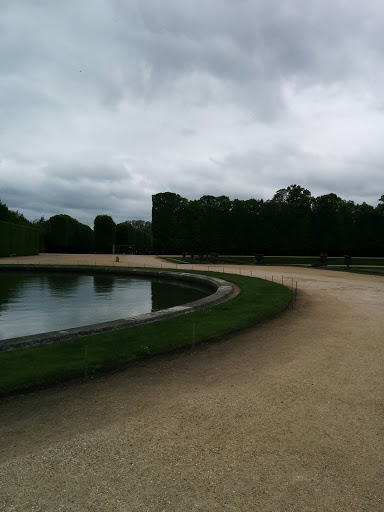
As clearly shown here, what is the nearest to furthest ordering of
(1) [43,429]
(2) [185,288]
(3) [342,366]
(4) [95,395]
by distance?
1. (1) [43,429]
2. (4) [95,395]
3. (3) [342,366]
4. (2) [185,288]

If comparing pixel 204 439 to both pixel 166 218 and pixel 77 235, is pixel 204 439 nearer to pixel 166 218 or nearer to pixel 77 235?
pixel 166 218

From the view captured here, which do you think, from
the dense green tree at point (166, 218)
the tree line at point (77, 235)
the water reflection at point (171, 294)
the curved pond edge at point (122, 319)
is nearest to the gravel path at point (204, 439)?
the curved pond edge at point (122, 319)

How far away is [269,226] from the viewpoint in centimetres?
5369

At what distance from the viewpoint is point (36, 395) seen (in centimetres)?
470

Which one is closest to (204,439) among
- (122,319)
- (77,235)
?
(122,319)

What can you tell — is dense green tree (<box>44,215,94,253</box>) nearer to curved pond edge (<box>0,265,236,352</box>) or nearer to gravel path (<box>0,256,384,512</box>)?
curved pond edge (<box>0,265,236,352</box>)

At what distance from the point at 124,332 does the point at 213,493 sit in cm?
505

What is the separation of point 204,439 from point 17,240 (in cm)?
4511

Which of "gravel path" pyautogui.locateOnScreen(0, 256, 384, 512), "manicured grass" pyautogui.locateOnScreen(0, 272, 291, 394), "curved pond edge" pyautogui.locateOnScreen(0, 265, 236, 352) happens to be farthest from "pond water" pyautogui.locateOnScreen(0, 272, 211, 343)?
"gravel path" pyautogui.locateOnScreen(0, 256, 384, 512)

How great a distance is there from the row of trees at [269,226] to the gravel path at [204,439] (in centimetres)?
4821

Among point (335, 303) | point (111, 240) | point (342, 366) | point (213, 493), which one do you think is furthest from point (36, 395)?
point (111, 240)

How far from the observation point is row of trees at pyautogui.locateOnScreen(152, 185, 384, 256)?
168 feet

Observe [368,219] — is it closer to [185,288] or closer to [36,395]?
[185,288]

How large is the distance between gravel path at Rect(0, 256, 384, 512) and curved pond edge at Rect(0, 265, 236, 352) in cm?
210
